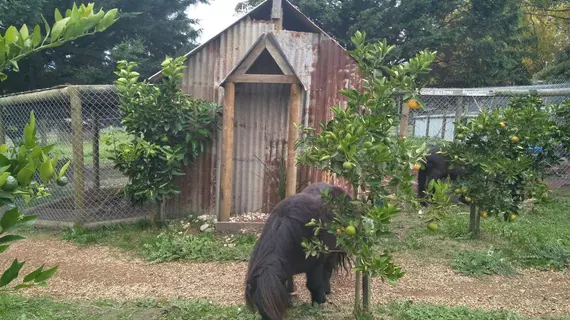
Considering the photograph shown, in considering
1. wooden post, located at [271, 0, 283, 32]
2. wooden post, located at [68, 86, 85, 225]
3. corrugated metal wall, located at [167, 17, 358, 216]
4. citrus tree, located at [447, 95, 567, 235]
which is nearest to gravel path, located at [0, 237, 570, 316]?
citrus tree, located at [447, 95, 567, 235]

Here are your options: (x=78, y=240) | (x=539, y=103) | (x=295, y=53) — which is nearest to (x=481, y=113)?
(x=539, y=103)

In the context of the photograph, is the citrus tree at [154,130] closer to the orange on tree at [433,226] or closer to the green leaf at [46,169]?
the orange on tree at [433,226]

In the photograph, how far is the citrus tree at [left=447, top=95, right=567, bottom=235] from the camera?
5129 mm

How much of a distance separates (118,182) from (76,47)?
569 cm

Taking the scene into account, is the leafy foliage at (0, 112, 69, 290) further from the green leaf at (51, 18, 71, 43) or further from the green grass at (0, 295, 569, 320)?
the green grass at (0, 295, 569, 320)

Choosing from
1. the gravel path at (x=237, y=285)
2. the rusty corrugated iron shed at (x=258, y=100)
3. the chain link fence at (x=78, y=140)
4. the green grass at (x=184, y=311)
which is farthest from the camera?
the rusty corrugated iron shed at (x=258, y=100)

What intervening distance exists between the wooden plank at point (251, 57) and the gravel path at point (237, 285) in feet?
8.72

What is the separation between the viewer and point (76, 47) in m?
11.6

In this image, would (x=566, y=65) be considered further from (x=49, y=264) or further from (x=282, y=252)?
(x=49, y=264)

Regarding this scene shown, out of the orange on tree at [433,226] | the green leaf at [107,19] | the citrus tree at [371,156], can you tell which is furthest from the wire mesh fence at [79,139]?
the green leaf at [107,19]

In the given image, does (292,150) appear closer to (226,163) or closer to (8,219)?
(226,163)

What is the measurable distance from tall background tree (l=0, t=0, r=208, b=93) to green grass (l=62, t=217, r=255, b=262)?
5503mm

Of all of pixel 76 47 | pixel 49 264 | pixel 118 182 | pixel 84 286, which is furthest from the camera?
pixel 76 47

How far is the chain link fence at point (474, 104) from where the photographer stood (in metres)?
7.55
